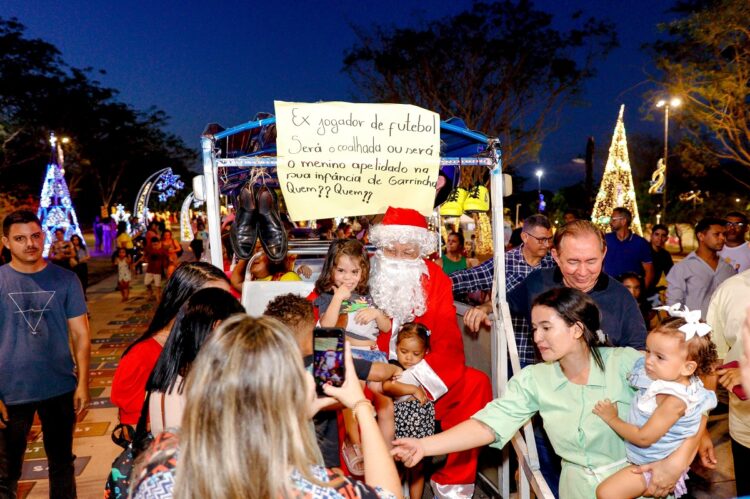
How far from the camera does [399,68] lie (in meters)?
25.1

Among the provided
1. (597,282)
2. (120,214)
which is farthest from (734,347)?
(120,214)

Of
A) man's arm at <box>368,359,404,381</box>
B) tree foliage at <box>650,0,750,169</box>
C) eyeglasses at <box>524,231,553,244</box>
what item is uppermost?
tree foliage at <box>650,0,750,169</box>

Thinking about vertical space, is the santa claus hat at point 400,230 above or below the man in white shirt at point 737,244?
above

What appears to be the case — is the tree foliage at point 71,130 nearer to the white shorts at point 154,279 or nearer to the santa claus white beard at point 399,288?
the white shorts at point 154,279

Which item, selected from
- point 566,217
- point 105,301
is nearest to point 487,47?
point 566,217

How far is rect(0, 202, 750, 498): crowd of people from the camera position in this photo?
162 centimetres

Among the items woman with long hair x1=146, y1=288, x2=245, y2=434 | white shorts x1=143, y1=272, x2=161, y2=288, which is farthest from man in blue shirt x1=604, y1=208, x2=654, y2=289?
white shorts x1=143, y1=272, x2=161, y2=288

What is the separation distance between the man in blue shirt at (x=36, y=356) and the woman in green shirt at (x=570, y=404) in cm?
263

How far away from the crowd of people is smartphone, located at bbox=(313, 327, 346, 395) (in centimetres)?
7

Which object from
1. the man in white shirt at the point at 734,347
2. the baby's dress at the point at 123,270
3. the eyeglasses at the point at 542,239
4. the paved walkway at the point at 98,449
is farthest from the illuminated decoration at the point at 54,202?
the man in white shirt at the point at 734,347

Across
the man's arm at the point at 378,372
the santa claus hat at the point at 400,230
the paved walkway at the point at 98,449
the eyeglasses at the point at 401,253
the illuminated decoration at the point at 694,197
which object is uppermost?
the illuminated decoration at the point at 694,197

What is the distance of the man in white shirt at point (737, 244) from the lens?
24.7 ft

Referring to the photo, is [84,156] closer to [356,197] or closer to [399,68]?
[399,68]

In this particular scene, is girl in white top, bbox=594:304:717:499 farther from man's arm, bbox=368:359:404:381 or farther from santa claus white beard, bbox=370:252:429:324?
santa claus white beard, bbox=370:252:429:324
